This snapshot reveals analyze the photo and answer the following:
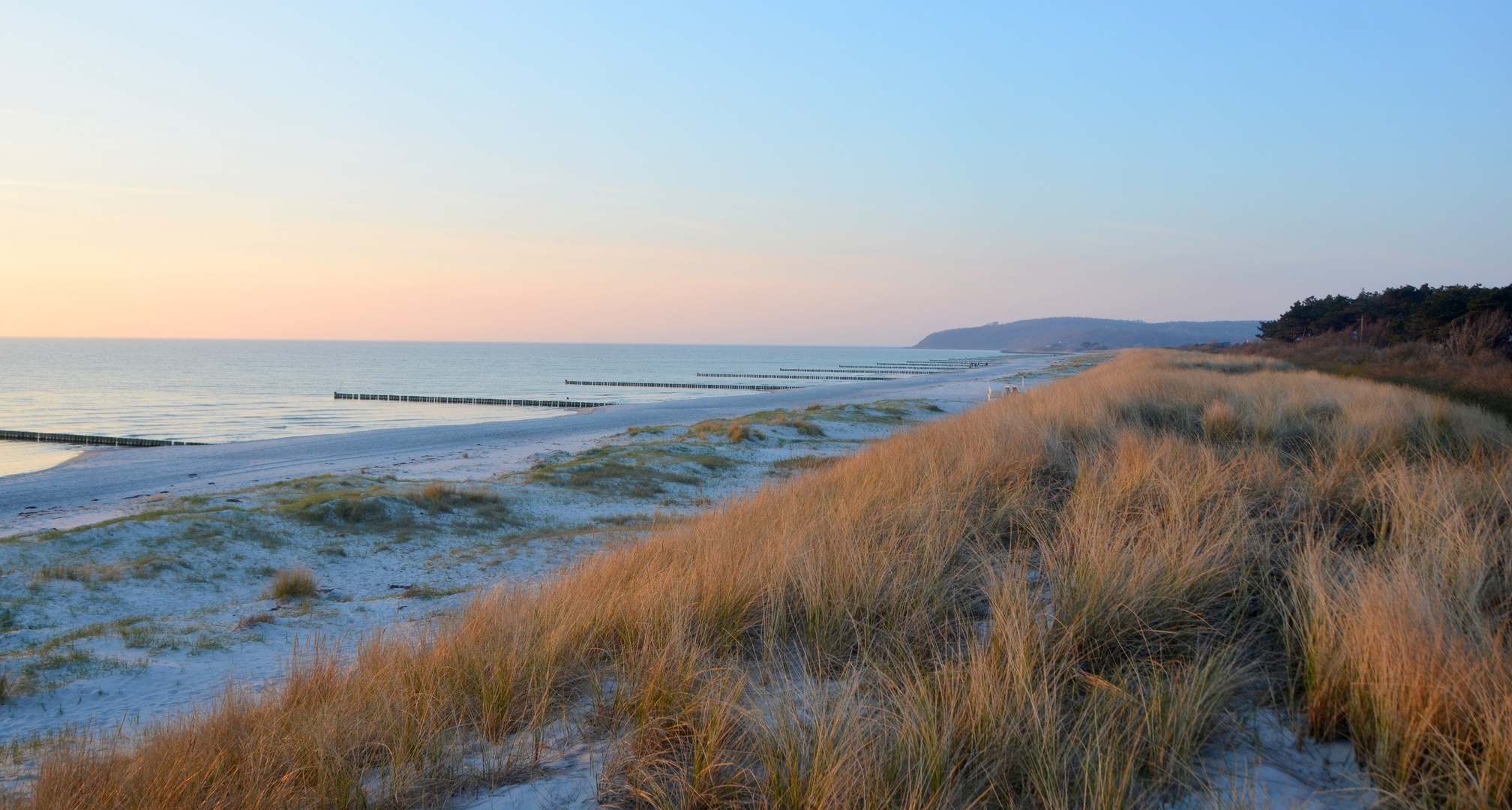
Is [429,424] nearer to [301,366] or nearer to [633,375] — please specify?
[633,375]

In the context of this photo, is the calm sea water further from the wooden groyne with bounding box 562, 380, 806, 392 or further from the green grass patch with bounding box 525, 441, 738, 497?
the green grass patch with bounding box 525, 441, 738, 497

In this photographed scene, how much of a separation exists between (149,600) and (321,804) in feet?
25.5

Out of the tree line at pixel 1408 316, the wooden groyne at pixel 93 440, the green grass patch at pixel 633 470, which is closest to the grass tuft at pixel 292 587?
the green grass patch at pixel 633 470

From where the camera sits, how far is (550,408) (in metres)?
45.6

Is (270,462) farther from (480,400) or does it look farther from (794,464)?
(480,400)

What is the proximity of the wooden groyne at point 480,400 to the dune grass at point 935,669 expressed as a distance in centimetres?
4258

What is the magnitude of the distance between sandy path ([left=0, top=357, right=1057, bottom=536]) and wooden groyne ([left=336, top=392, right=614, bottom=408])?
33.3 ft

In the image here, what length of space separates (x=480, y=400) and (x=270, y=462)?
27.2 metres

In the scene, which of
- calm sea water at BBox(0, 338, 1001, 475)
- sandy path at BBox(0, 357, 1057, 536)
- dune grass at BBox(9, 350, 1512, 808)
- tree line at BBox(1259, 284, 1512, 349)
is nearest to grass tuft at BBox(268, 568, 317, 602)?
dune grass at BBox(9, 350, 1512, 808)

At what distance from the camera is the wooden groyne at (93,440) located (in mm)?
27703

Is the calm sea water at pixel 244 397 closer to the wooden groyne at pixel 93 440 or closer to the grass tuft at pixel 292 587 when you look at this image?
the wooden groyne at pixel 93 440

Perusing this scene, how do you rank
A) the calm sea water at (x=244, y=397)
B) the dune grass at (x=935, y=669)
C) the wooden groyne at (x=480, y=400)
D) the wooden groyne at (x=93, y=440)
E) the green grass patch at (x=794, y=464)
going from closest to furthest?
the dune grass at (x=935, y=669)
the green grass patch at (x=794, y=464)
the wooden groyne at (x=93, y=440)
the calm sea water at (x=244, y=397)
the wooden groyne at (x=480, y=400)

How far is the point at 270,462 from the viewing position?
74.0ft

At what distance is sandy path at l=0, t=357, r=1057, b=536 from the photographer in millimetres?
16297
